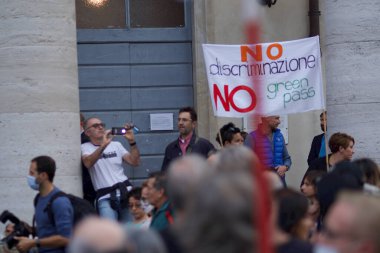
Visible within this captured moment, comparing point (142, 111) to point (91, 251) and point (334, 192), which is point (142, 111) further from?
point (91, 251)

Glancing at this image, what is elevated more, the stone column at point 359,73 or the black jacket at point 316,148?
the stone column at point 359,73

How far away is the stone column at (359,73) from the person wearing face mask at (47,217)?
3.84m

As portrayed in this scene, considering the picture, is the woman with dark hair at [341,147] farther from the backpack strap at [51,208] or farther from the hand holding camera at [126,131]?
the backpack strap at [51,208]

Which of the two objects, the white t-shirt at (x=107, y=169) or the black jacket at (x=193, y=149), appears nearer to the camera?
the black jacket at (x=193, y=149)

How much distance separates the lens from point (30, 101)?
10.7 meters

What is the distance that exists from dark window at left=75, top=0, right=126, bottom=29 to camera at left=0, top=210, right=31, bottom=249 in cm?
487

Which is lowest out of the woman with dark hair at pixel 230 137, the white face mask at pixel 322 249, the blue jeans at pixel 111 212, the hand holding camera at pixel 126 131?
the blue jeans at pixel 111 212

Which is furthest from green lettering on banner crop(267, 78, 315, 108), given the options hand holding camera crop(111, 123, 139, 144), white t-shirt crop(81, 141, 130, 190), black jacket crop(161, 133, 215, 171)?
white t-shirt crop(81, 141, 130, 190)

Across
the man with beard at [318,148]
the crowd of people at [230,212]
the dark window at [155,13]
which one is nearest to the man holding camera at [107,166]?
the crowd of people at [230,212]

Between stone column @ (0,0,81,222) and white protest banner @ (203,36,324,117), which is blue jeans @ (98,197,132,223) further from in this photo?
white protest banner @ (203,36,324,117)

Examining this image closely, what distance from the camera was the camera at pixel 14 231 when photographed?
8.85 m

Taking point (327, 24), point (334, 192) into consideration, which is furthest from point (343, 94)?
point (334, 192)

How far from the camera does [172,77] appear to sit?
45.2 ft

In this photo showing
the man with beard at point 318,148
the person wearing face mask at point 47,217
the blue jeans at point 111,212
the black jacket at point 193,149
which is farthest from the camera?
the man with beard at point 318,148
